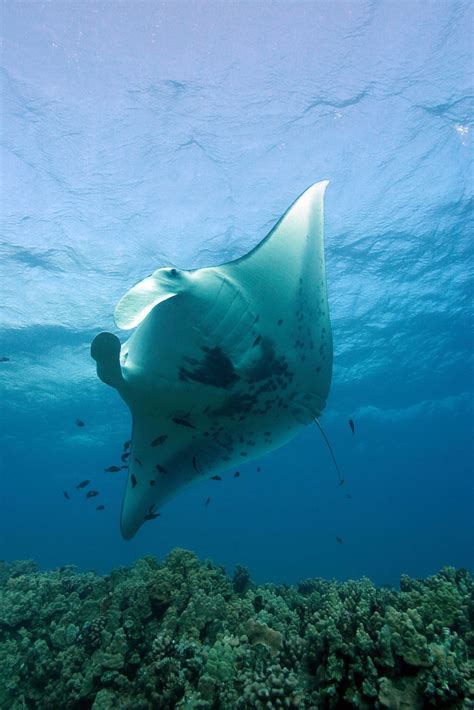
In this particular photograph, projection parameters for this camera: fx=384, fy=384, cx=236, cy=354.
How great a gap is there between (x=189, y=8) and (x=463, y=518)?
8395cm

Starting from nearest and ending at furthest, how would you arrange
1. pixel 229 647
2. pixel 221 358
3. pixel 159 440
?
pixel 229 647 → pixel 221 358 → pixel 159 440

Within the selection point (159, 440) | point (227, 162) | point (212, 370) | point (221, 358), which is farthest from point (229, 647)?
point (227, 162)

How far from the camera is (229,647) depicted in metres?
3.46

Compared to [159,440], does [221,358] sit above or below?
above

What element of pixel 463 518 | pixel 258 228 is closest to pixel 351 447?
pixel 258 228

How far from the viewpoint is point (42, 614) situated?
5773 millimetres

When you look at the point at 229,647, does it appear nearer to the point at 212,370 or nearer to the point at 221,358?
the point at 212,370

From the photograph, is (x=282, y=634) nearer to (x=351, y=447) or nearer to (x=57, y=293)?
(x=57, y=293)

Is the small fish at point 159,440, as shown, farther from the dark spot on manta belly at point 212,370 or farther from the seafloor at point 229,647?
the seafloor at point 229,647

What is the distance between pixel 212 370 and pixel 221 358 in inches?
6.1

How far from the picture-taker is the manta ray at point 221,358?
10.8 ft

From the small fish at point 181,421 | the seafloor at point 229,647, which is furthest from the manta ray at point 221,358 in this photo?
the seafloor at point 229,647

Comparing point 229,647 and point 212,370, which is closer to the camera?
point 229,647

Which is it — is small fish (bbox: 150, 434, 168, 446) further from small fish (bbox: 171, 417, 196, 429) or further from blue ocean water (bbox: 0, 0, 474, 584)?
blue ocean water (bbox: 0, 0, 474, 584)
